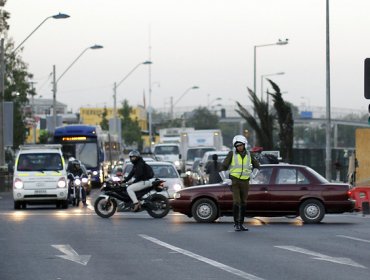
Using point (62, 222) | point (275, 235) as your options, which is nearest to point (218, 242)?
point (275, 235)

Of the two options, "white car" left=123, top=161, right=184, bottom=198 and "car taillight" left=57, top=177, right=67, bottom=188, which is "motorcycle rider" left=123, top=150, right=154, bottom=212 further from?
"car taillight" left=57, top=177, right=67, bottom=188

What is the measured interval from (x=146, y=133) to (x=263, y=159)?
431 ft

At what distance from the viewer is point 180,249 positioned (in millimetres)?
18828

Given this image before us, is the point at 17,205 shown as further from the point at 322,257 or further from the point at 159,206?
the point at 322,257

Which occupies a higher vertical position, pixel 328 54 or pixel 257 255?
pixel 328 54

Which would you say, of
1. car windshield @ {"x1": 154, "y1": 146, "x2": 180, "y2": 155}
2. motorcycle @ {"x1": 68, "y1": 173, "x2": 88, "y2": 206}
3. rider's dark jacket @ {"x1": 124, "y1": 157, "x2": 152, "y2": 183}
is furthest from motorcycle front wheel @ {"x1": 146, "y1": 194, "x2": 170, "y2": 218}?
car windshield @ {"x1": 154, "y1": 146, "x2": 180, "y2": 155}

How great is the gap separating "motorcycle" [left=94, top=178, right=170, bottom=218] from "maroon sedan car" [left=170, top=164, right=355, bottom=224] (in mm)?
2370

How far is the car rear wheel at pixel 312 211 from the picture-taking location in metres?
26.7

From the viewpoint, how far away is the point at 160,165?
120ft

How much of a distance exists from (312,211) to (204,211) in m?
2.48

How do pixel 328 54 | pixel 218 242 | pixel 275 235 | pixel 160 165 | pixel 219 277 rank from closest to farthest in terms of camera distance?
1. pixel 219 277
2. pixel 218 242
3. pixel 275 235
4. pixel 160 165
5. pixel 328 54

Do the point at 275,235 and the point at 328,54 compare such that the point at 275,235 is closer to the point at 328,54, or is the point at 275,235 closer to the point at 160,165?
the point at 160,165

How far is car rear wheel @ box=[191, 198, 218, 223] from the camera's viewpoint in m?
26.8

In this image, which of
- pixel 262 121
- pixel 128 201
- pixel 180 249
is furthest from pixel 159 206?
pixel 262 121
